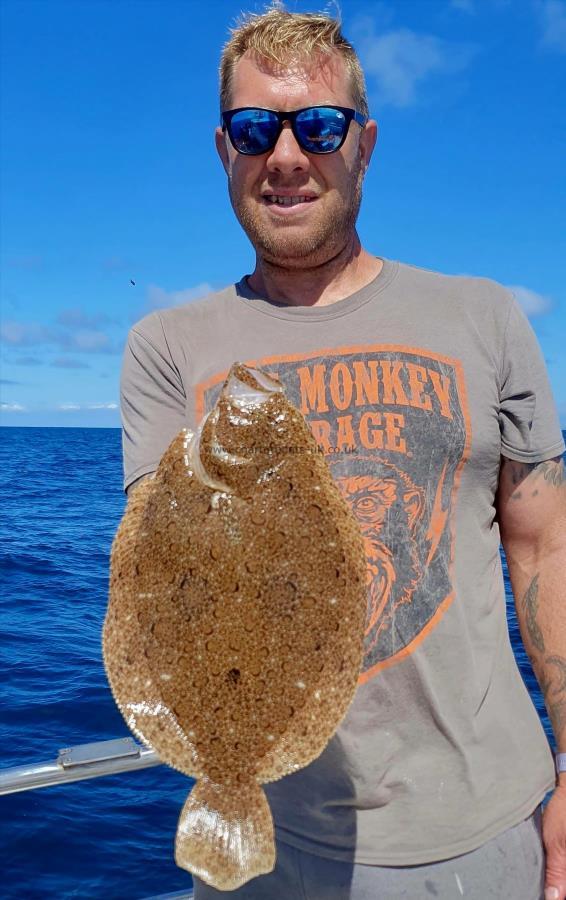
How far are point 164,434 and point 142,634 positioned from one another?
95 cm

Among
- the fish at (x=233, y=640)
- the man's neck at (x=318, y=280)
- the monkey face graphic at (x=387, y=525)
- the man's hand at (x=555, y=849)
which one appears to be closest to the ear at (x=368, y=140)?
the man's neck at (x=318, y=280)

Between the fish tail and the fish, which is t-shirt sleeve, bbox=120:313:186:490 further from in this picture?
the fish tail

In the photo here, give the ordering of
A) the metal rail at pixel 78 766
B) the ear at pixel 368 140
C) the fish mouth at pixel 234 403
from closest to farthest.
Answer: the fish mouth at pixel 234 403 < the ear at pixel 368 140 < the metal rail at pixel 78 766

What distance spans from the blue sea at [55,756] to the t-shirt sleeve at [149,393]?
5139mm

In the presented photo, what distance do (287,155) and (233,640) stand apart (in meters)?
1.88

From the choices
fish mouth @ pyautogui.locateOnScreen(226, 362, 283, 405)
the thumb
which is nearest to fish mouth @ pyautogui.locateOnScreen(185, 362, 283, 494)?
fish mouth @ pyautogui.locateOnScreen(226, 362, 283, 405)

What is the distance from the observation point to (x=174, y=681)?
208 centimetres

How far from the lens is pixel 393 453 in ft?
9.27

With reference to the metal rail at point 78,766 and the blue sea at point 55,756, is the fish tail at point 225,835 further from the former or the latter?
the blue sea at point 55,756

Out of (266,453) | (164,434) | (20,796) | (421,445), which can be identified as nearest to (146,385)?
(164,434)

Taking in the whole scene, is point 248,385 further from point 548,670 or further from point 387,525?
point 548,670

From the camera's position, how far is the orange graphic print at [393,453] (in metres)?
2.79

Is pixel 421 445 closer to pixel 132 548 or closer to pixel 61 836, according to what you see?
pixel 132 548

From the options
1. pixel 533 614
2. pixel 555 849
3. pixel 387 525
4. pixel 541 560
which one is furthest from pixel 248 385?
pixel 555 849
